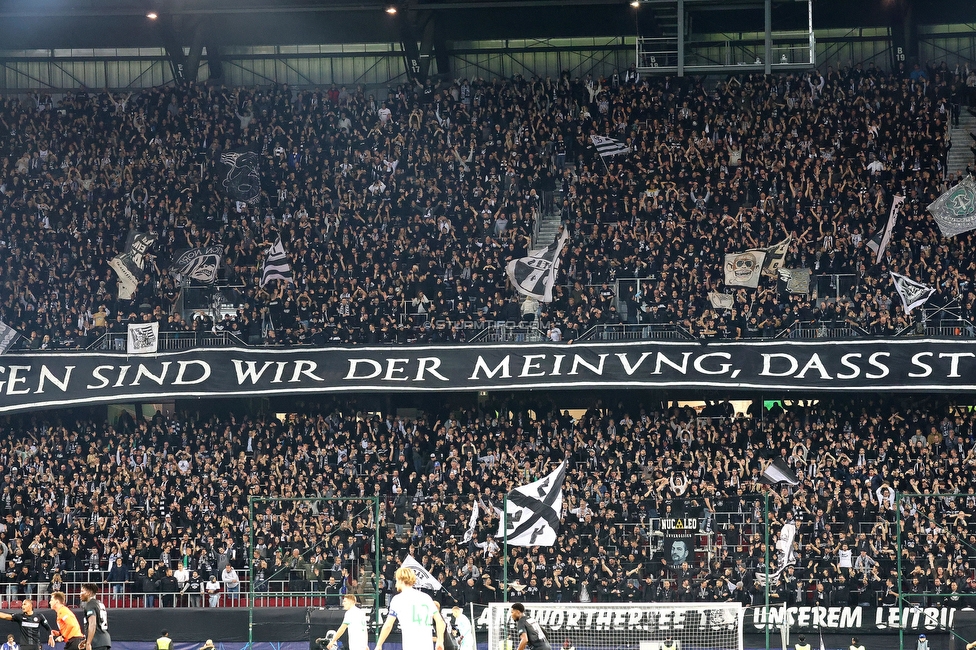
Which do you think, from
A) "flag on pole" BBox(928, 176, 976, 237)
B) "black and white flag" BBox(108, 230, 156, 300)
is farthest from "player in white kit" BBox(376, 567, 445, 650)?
"flag on pole" BBox(928, 176, 976, 237)

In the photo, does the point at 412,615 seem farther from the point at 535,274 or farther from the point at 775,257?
the point at 775,257

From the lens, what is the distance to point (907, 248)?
36.3 meters

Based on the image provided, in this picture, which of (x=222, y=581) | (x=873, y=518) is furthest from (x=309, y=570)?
(x=873, y=518)

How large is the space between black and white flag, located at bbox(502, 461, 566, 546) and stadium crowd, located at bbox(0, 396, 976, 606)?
2.56ft

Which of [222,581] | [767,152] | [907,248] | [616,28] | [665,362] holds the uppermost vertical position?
[616,28]

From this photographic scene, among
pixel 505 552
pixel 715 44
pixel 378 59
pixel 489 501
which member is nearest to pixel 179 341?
pixel 489 501

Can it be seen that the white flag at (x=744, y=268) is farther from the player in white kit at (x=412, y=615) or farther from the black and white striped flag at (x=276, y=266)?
the player in white kit at (x=412, y=615)

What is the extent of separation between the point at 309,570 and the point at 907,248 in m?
18.2

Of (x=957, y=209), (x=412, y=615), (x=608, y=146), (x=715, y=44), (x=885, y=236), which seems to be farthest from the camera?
(x=608, y=146)

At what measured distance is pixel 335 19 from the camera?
42219 mm

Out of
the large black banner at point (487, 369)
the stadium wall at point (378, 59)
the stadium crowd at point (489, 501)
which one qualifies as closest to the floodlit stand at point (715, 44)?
the stadium wall at point (378, 59)

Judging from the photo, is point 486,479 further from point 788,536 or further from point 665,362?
point 788,536

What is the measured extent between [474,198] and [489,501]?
11654 mm

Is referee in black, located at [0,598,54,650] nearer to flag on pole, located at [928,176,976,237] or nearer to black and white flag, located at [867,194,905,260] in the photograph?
black and white flag, located at [867,194,905,260]
